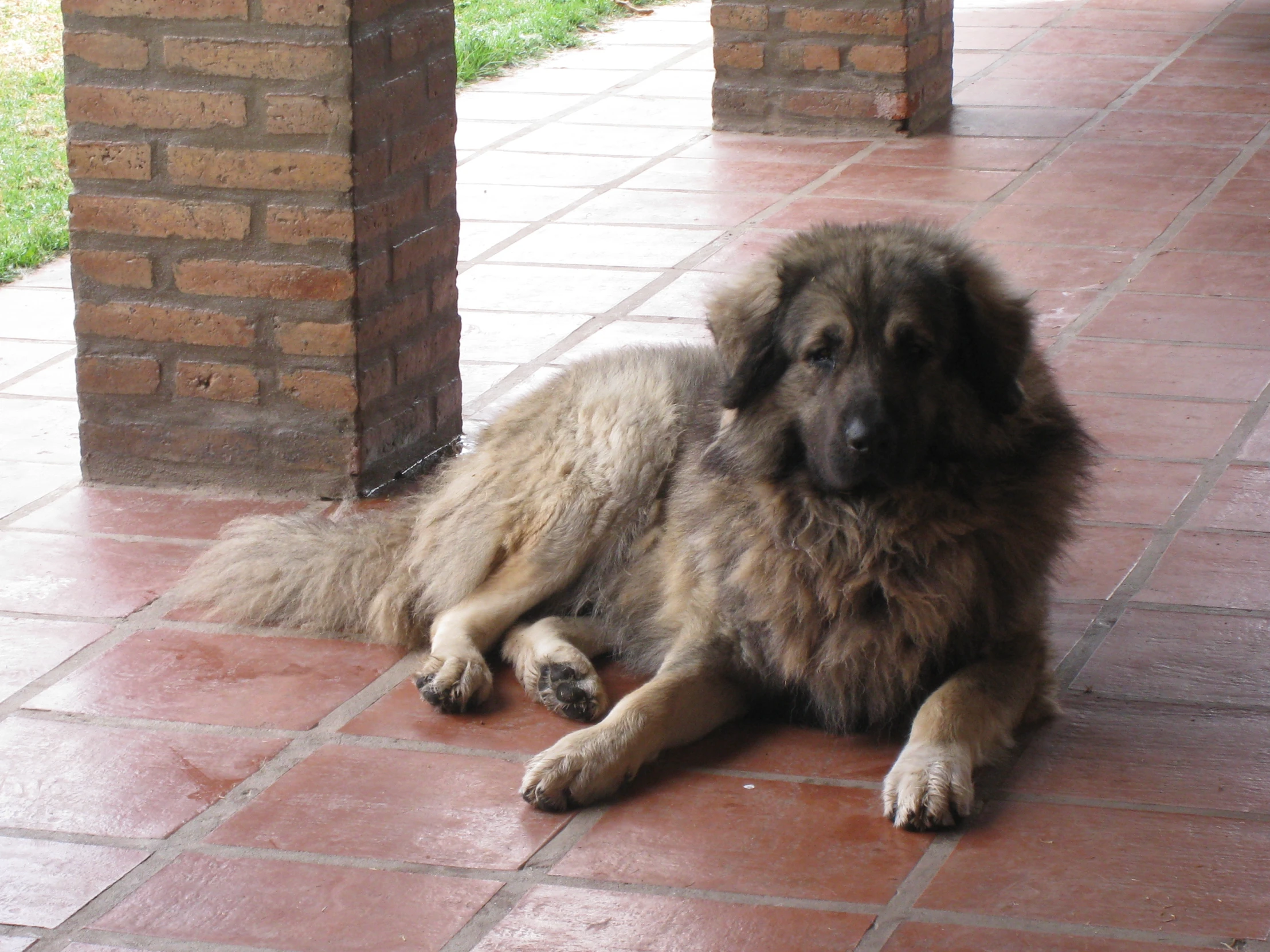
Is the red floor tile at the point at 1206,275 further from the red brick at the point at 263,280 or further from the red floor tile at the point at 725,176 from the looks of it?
the red brick at the point at 263,280

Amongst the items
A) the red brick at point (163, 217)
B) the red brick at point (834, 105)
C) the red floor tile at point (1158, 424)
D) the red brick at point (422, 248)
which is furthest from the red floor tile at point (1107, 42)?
the red brick at point (163, 217)

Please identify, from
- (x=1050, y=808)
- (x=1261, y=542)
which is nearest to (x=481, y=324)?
(x=1261, y=542)

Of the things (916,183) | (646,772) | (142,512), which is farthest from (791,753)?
(916,183)

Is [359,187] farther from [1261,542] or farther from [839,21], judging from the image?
[839,21]

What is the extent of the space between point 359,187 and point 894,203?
11.9 ft

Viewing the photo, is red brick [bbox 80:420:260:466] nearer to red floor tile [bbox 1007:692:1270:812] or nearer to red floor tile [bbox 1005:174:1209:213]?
red floor tile [bbox 1007:692:1270:812]

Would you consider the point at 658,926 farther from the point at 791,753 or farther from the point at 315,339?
the point at 315,339

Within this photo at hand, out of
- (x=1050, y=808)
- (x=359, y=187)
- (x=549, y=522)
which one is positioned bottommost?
(x=1050, y=808)

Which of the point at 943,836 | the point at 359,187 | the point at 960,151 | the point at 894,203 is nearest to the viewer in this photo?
the point at 943,836

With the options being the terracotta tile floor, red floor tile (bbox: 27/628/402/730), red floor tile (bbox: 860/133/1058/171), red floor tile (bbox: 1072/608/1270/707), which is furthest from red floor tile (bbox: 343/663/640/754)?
red floor tile (bbox: 860/133/1058/171)

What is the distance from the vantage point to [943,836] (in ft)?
10.3

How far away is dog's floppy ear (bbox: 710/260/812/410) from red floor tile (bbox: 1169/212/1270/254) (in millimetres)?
4085

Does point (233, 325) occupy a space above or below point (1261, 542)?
above

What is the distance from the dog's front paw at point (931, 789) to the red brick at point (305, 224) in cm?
232
